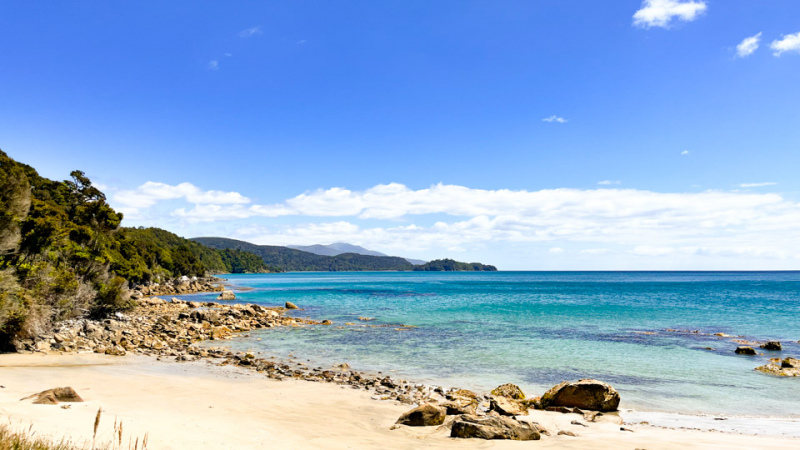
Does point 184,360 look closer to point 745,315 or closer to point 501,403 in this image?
point 501,403

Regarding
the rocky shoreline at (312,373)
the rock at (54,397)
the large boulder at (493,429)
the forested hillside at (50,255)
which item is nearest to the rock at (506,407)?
the rocky shoreline at (312,373)

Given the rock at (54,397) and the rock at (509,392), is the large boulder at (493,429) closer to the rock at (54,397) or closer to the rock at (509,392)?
the rock at (509,392)

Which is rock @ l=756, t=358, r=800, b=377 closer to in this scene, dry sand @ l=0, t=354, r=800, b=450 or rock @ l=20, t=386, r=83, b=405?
dry sand @ l=0, t=354, r=800, b=450

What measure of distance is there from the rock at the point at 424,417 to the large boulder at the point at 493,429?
727 mm

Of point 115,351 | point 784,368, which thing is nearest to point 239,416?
point 115,351

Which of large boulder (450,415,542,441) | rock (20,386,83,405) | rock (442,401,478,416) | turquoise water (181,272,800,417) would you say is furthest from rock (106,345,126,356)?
large boulder (450,415,542,441)

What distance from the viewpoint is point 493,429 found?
10.9 meters

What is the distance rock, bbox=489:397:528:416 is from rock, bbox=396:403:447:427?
7.42ft

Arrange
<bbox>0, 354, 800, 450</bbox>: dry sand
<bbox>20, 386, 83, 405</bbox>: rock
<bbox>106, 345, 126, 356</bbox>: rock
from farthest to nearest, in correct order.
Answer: <bbox>106, 345, 126, 356</bbox>: rock → <bbox>20, 386, 83, 405</bbox>: rock → <bbox>0, 354, 800, 450</bbox>: dry sand

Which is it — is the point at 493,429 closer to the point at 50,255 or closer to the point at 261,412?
the point at 261,412

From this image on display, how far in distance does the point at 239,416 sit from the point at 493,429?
24.2ft

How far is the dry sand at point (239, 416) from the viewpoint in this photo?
957 cm

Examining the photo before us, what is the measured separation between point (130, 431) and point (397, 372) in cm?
1228

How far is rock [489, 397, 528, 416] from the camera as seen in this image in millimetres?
13221
